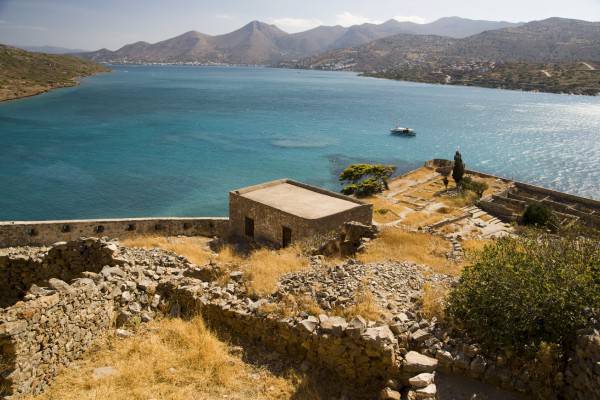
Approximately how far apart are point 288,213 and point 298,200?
8.59 feet

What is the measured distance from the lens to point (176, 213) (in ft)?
143

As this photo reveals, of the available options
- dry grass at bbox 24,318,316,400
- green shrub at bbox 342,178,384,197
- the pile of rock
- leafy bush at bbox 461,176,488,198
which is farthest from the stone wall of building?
leafy bush at bbox 461,176,488,198

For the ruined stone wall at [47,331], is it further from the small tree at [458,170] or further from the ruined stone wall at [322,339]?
the small tree at [458,170]

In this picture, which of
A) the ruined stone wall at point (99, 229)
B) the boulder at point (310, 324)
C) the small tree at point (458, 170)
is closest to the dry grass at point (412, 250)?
the boulder at point (310, 324)

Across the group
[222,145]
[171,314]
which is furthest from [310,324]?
[222,145]

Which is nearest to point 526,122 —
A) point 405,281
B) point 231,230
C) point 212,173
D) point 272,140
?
point 272,140

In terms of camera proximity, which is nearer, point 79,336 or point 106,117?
point 79,336

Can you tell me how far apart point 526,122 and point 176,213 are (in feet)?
302

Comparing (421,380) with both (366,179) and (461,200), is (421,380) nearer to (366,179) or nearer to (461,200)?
(461,200)

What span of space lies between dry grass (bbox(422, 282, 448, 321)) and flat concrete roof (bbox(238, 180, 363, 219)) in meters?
9.81

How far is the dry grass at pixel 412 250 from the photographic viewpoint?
567 inches

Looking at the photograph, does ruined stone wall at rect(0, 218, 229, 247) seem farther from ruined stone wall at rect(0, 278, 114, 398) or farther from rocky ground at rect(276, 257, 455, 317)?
rocky ground at rect(276, 257, 455, 317)

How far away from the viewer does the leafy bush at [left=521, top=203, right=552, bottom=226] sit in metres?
35.8

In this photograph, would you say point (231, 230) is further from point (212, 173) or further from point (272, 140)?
point (272, 140)
